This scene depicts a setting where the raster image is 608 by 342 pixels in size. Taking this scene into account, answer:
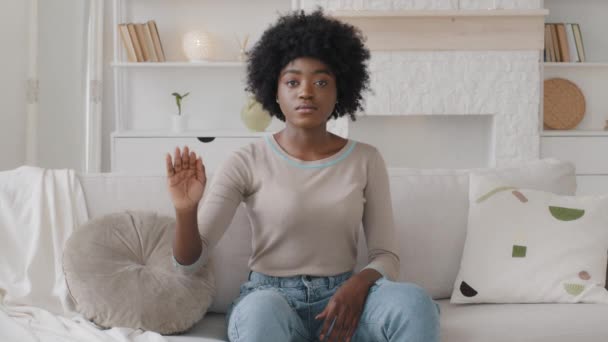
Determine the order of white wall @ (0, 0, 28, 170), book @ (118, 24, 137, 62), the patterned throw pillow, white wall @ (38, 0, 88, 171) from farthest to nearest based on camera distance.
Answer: book @ (118, 24, 137, 62), white wall @ (38, 0, 88, 171), white wall @ (0, 0, 28, 170), the patterned throw pillow

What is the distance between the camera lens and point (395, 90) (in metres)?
4.66

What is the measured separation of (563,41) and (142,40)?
2.66m

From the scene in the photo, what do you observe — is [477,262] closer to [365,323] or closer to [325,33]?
[365,323]

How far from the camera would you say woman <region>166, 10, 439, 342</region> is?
5.27 feet

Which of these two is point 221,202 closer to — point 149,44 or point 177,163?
point 177,163

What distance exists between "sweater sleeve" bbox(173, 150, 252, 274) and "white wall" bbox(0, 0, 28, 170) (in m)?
2.87

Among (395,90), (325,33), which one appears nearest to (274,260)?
(325,33)

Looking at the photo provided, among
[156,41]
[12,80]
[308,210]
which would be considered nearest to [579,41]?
[156,41]

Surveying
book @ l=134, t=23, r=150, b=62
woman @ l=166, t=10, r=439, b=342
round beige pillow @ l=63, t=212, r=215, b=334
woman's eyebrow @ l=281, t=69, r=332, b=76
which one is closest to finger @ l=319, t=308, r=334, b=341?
woman @ l=166, t=10, r=439, b=342

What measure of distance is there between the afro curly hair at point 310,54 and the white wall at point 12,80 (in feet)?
8.89

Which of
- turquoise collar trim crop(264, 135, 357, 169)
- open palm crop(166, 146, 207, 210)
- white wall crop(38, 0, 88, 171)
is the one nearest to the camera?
open palm crop(166, 146, 207, 210)

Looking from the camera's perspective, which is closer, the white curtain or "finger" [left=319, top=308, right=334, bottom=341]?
"finger" [left=319, top=308, right=334, bottom=341]

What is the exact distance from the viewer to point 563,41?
4.82 metres

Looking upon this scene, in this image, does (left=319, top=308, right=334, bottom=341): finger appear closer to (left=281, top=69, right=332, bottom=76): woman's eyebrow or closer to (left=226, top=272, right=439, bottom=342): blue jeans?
(left=226, top=272, right=439, bottom=342): blue jeans
